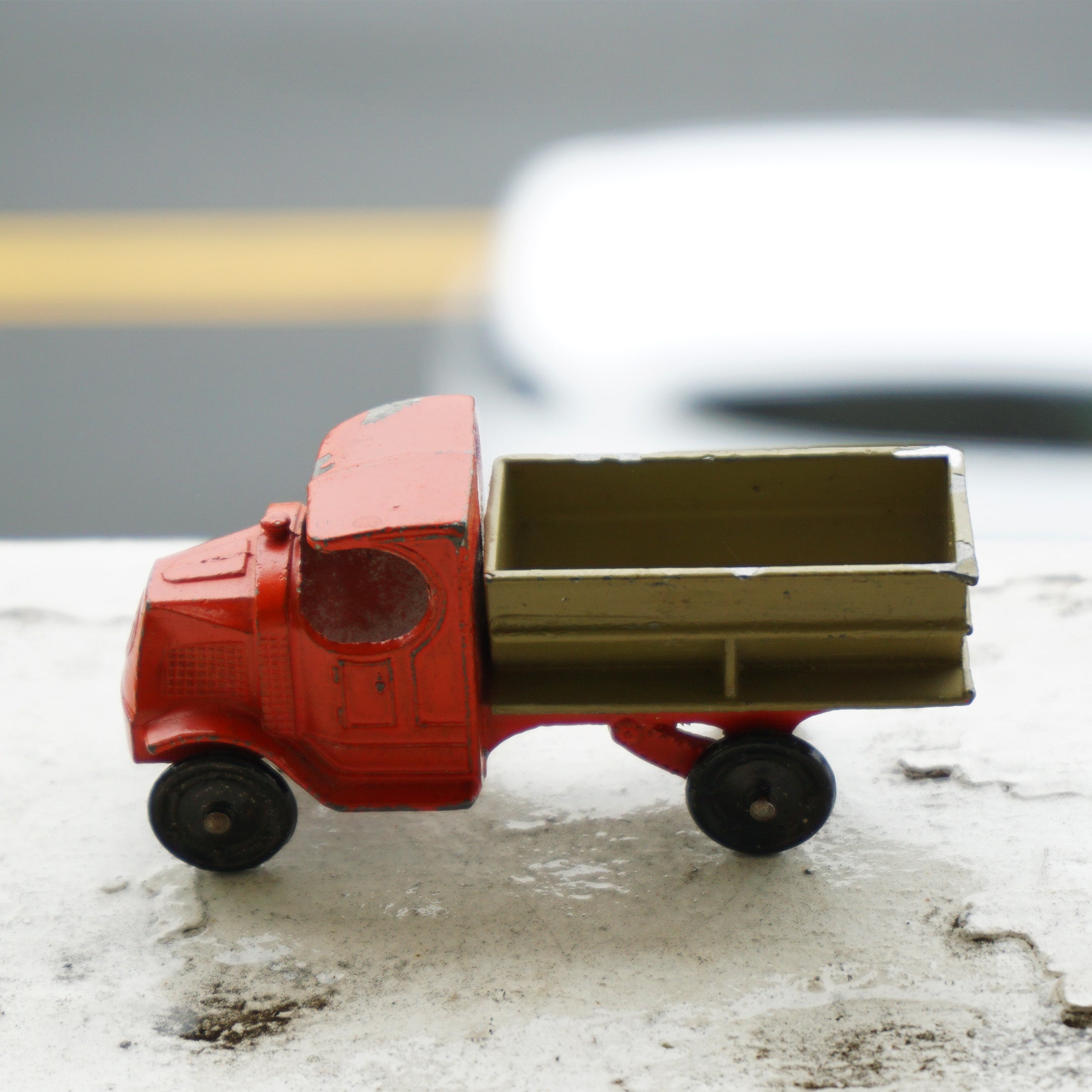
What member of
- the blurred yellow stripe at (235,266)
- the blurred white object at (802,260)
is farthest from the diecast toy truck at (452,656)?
the blurred yellow stripe at (235,266)

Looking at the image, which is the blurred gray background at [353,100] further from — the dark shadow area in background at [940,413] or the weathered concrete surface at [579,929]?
the weathered concrete surface at [579,929]

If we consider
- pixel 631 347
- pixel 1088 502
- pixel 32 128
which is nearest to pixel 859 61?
pixel 631 347

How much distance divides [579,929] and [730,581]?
1.00 m

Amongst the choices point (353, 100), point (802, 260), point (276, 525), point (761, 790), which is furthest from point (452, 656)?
point (353, 100)

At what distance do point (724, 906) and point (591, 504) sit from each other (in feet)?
4.04

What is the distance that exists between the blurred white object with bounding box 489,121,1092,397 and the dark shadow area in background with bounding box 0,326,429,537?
34.6 inches

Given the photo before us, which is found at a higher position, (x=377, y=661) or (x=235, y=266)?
(x=235, y=266)

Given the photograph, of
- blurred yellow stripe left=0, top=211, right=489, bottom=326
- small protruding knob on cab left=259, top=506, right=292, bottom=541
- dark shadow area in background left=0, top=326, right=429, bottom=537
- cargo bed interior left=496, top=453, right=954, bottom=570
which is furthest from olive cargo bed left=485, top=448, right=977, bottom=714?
blurred yellow stripe left=0, top=211, right=489, bottom=326

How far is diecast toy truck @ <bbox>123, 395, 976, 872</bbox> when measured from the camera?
12.0ft

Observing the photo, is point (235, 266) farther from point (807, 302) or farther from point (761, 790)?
point (761, 790)

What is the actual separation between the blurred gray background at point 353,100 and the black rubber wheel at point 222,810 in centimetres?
326

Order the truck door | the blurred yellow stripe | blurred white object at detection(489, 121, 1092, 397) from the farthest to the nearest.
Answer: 1. the blurred yellow stripe
2. blurred white object at detection(489, 121, 1092, 397)
3. the truck door

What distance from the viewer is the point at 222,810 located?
12.8ft

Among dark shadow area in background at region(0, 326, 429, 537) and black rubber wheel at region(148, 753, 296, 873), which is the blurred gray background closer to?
dark shadow area in background at region(0, 326, 429, 537)
